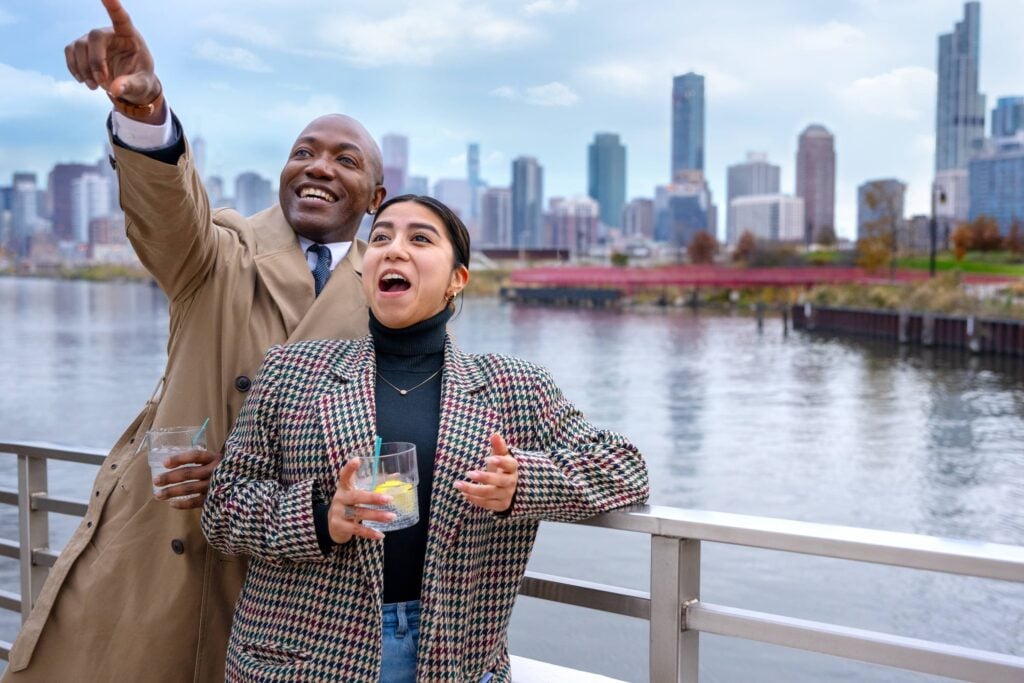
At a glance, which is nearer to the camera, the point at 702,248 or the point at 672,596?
the point at 672,596

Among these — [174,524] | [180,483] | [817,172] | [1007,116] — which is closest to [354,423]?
[180,483]

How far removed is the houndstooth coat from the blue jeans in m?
0.03

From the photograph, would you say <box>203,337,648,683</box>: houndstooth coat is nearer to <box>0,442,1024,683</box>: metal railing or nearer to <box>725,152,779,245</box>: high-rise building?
<box>0,442,1024,683</box>: metal railing

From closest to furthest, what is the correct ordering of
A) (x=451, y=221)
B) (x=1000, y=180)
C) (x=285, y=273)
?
(x=451, y=221)
(x=285, y=273)
(x=1000, y=180)

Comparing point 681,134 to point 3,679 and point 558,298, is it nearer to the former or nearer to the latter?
point 558,298

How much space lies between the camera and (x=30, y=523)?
8.01 ft

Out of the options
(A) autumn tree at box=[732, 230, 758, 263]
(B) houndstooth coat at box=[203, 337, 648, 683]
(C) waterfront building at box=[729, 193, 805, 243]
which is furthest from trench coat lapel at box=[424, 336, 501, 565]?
(C) waterfront building at box=[729, 193, 805, 243]

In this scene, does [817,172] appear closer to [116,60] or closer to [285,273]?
[285,273]

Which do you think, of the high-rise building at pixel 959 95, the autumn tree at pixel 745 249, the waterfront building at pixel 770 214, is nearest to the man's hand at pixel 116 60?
the autumn tree at pixel 745 249

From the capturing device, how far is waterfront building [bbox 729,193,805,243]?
96062 mm

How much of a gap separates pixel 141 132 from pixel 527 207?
71673 mm

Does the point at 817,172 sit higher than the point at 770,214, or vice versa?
the point at 817,172

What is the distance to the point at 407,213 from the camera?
166 centimetres

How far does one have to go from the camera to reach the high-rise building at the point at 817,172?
9838 cm
